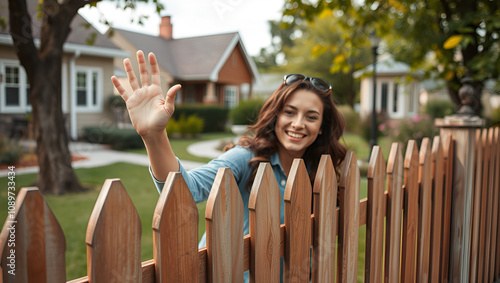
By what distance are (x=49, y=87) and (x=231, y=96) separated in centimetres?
1751

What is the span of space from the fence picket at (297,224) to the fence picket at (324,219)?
0.05 meters

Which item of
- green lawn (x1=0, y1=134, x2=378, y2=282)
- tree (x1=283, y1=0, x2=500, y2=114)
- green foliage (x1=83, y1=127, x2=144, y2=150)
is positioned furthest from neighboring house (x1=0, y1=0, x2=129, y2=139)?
tree (x1=283, y1=0, x2=500, y2=114)

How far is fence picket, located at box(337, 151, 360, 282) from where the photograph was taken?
5.10 feet

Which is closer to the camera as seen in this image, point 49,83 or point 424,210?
point 424,210

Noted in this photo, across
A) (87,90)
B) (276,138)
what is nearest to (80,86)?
(87,90)

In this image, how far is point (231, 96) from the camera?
23.0m

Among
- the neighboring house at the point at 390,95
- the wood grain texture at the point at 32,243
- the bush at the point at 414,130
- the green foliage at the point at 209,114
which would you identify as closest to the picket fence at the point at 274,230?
the wood grain texture at the point at 32,243

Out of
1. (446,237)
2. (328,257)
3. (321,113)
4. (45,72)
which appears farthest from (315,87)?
(45,72)

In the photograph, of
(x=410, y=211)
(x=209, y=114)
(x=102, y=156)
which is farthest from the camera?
(x=209, y=114)

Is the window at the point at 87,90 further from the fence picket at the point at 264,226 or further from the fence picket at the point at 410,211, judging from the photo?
the fence picket at the point at 264,226

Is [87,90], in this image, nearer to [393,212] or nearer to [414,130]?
[414,130]

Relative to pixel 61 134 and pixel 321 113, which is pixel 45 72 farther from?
pixel 321 113

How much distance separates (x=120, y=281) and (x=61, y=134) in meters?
5.69

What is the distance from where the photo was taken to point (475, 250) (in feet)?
8.44
